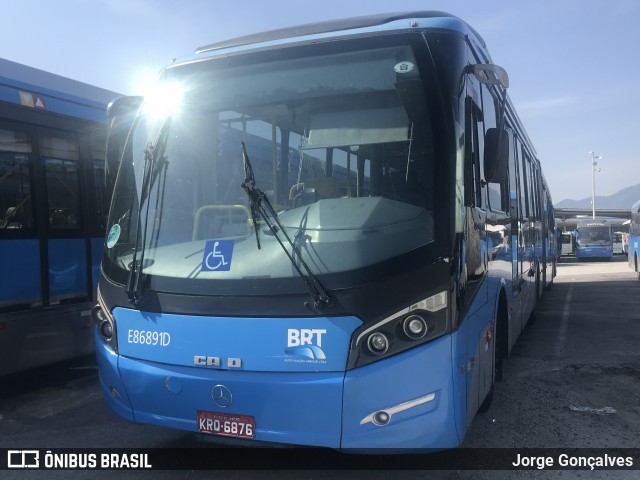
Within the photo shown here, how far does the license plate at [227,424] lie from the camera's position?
11.5 ft

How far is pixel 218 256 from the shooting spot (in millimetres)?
3717

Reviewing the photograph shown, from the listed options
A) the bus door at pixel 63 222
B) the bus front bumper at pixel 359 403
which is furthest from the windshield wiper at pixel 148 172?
the bus door at pixel 63 222

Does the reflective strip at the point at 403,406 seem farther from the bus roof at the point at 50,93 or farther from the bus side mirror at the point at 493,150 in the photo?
the bus roof at the point at 50,93

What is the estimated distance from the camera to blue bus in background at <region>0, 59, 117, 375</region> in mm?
5746

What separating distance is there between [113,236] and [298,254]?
1.63 m

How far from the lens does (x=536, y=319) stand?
1150cm

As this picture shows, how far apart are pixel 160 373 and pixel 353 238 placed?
151 centimetres

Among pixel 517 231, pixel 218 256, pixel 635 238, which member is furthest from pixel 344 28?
pixel 635 238

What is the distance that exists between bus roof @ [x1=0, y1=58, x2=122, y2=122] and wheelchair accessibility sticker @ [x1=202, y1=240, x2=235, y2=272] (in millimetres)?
3444

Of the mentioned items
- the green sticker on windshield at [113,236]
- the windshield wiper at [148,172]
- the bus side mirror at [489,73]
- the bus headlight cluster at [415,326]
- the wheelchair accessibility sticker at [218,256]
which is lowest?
the bus headlight cluster at [415,326]

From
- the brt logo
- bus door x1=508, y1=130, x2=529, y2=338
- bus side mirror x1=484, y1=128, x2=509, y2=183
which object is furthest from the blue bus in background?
bus door x1=508, y1=130, x2=529, y2=338

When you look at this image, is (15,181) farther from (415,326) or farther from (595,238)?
(595,238)

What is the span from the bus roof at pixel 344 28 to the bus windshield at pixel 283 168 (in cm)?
17

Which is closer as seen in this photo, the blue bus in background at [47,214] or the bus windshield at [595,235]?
the blue bus in background at [47,214]
